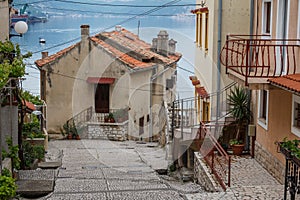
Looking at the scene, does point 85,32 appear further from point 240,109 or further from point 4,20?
→ point 240,109

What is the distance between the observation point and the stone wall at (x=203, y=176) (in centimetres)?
1237

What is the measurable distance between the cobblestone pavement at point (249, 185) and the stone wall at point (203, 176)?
498 mm

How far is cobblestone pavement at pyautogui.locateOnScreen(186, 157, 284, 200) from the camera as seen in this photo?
35.9 ft

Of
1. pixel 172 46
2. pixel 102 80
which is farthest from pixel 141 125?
pixel 172 46

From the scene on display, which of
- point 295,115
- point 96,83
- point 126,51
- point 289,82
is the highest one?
point 126,51

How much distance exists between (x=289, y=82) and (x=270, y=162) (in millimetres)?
3747

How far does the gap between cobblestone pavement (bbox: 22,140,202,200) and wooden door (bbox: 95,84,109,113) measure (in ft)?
9.18

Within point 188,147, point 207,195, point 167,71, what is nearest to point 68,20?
point 167,71

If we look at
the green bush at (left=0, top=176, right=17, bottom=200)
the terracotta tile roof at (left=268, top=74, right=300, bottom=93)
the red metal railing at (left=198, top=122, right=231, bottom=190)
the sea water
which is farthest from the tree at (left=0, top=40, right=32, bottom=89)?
the sea water

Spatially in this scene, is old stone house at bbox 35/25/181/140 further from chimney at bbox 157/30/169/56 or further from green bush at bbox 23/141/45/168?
green bush at bbox 23/141/45/168

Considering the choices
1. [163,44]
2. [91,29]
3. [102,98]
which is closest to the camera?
[102,98]

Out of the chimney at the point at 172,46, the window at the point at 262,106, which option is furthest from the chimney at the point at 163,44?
the window at the point at 262,106

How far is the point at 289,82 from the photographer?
407 inches

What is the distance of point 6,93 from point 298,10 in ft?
24.6
